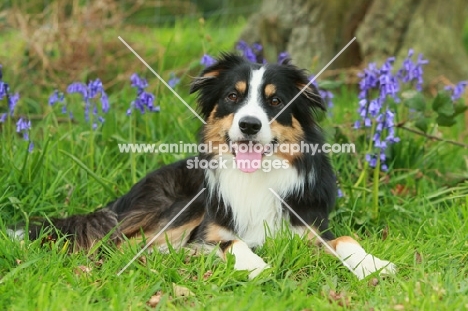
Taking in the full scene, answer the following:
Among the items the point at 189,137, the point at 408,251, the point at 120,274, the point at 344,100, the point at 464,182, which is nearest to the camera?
the point at 120,274

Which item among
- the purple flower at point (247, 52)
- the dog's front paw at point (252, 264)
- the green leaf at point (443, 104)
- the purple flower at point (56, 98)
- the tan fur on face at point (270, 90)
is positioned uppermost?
the purple flower at point (247, 52)

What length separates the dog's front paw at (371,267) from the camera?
3.49 metres

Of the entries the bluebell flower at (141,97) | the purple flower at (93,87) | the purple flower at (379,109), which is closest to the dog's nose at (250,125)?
the purple flower at (379,109)

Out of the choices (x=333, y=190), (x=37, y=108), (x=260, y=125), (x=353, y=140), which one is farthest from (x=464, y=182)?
(x=37, y=108)

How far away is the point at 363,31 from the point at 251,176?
359 centimetres

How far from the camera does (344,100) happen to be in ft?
21.5

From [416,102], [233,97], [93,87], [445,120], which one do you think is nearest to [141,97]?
[93,87]

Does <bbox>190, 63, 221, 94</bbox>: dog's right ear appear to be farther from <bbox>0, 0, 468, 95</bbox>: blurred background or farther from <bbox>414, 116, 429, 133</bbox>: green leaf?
<bbox>0, 0, 468, 95</bbox>: blurred background

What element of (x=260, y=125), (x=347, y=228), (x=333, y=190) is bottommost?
(x=347, y=228)

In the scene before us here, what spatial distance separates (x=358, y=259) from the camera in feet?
11.7

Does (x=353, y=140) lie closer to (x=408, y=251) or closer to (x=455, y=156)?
(x=455, y=156)

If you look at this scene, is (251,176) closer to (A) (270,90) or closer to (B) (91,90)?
(A) (270,90)

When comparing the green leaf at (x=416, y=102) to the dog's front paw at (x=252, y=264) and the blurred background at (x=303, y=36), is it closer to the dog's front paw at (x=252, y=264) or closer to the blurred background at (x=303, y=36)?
the dog's front paw at (x=252, y=264)

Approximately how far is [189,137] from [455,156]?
213 centimetres
